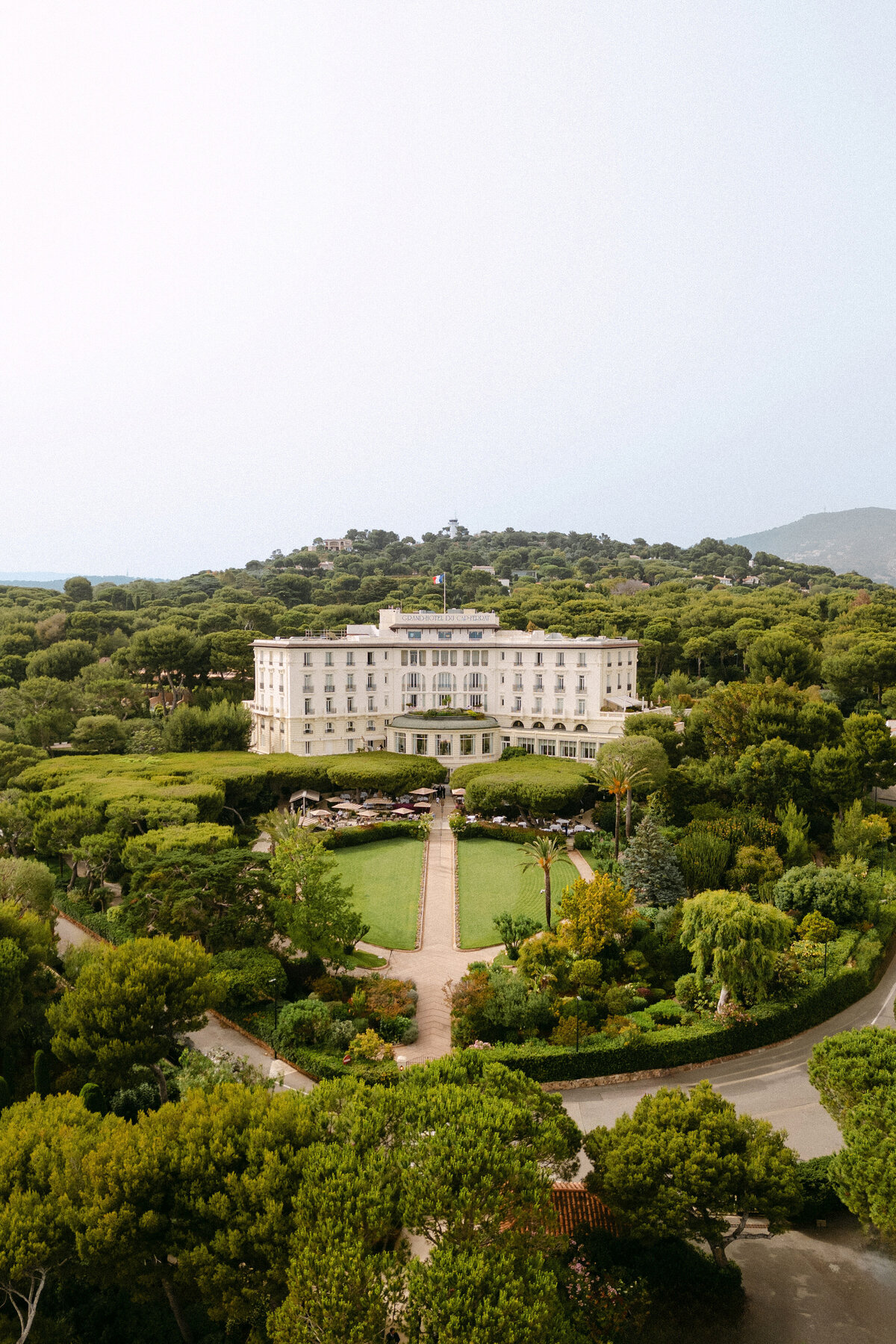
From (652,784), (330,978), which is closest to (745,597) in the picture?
(652,784)

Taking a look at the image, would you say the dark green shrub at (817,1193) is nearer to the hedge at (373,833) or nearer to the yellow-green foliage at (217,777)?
the hedge at (373,833)

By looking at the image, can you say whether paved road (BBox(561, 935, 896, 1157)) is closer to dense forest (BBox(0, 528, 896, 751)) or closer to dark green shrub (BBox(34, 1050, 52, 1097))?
dark green shrub (BBox(34, 1050, 52, 1097))

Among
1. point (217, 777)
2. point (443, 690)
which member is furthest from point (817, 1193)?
point (443, 690)

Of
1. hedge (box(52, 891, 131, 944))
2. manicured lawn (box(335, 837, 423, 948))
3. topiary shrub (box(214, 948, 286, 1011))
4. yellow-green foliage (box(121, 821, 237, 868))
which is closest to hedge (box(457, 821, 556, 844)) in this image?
Answer: manicured lawn (box(335, 837, 423, 948))

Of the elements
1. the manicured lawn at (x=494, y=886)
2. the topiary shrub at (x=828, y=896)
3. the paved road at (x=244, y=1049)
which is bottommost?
the paved road at (x=244, y=1049)

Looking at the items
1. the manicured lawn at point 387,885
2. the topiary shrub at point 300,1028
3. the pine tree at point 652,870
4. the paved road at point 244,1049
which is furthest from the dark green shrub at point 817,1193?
the manicured lawn at point 387,885

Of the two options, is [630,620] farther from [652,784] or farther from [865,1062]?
Result: [865,1062]

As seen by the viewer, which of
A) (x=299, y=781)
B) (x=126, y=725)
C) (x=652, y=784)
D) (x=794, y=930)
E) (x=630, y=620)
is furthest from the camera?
(x=630, y=620)
